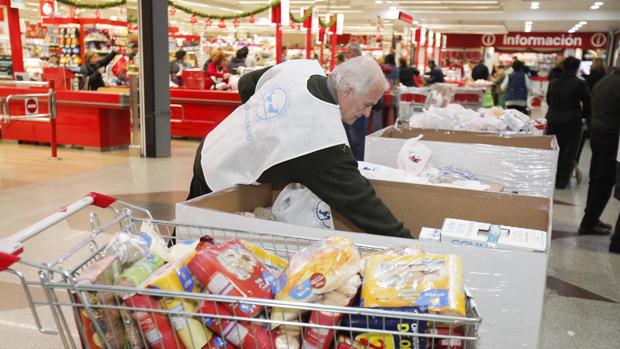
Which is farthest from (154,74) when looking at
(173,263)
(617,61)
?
(173,263)

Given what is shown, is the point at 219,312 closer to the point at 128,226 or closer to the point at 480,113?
the point at 128,226

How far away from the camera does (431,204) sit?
239 cm

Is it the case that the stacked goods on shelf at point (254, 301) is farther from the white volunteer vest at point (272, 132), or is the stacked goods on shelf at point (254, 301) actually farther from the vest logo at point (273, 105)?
the vest logo at point (273, 105)

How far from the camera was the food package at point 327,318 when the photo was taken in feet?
3.96

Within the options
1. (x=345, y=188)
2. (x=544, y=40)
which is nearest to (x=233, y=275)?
(x=345, y=188)

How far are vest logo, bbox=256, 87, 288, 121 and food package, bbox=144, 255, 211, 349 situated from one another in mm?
840

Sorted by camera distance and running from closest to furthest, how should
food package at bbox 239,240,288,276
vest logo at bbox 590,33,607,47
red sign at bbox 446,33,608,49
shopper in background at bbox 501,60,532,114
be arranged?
1. food package at bbox 239,240,288,276
2. shopper in background at bbox 501,60,532,114
3. vest logo at bbox 590,33,607,47
4. red sign at bbox 446,33,608,49

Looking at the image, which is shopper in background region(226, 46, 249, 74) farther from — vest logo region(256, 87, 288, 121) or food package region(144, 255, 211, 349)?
food package region(144, 255, 211, 349)

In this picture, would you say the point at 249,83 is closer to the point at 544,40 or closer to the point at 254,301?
the point at 254,301

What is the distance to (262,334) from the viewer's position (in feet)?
4.11

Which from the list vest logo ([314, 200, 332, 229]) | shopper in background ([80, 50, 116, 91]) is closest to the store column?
shopper in background ([80, 50, 116, 91])

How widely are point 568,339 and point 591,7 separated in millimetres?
18298

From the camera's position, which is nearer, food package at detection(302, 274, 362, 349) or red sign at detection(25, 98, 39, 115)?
food package at detection(302, 274, 362, 349)

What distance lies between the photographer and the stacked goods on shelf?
121 cm
